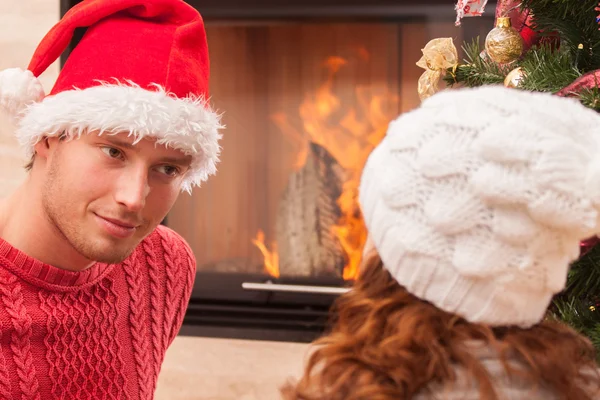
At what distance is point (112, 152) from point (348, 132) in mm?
1239

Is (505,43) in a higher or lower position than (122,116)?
higher

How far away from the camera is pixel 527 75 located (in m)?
1.08

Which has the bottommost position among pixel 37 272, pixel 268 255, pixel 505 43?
pixel 268 255

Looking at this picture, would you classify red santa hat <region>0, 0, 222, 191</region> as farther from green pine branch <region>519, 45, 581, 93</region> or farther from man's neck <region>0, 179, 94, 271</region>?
green pine branch <region>519, 45, 581, 93</region>

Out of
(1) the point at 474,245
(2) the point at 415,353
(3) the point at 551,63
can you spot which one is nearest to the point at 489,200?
(1) the point at 474,245

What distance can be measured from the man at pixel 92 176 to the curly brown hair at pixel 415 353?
52 centimetres

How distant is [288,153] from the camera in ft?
7.84

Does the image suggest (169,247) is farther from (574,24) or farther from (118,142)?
(574,24)

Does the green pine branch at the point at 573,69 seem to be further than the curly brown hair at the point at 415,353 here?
Yes

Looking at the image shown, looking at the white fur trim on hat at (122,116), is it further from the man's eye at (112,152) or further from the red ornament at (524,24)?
the red ornament at (524,24)

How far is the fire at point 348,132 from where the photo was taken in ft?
7.61

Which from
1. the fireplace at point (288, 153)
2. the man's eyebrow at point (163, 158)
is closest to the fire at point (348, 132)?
the fireplace at point (288, 153)

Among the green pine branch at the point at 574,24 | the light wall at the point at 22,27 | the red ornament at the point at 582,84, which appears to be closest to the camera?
the red ornament at the point at 582,84

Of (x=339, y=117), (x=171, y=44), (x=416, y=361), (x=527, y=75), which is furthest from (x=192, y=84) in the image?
(x=339, y=117)
